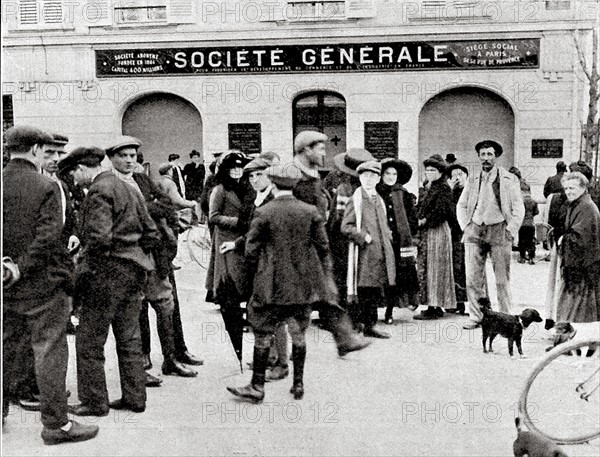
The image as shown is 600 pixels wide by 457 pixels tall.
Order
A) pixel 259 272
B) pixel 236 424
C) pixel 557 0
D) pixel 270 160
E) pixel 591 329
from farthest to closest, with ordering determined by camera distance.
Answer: pixel 557 0
pixel 591 329
pixel 270 160
pixel 259 272
pixel 236 424

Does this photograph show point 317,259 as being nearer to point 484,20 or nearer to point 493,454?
point 493,454

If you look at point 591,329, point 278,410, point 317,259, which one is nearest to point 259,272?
point 317,259

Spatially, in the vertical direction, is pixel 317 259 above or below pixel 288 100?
below

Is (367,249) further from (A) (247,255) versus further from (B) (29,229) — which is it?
(B) (29,229)

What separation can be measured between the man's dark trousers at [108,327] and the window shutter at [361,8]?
12.3 m

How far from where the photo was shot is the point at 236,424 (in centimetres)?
496

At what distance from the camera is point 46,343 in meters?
4.49

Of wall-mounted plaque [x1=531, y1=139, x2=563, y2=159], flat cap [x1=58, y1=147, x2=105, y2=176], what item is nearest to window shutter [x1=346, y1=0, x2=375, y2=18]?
wall-mounted plaque [x1=531, y1=139, x2=563, y2=159]

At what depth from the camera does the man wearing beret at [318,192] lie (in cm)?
560

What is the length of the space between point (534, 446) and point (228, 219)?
3.30m

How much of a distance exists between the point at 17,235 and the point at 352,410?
2552 mm

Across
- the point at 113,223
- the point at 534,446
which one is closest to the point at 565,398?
the point at 534,446

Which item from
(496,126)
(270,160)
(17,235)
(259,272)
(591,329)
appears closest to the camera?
(17,235)

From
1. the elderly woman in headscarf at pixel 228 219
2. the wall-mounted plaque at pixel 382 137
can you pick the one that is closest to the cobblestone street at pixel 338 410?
the elderly woman in headscarf at pixel 228 219
